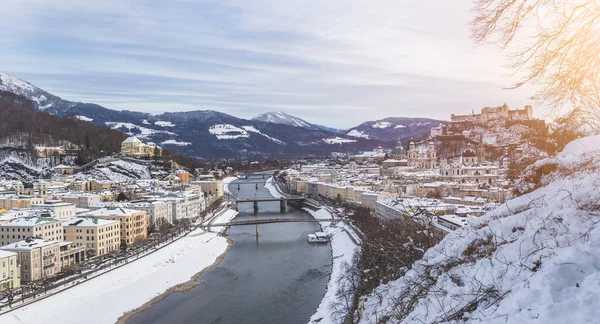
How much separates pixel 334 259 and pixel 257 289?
527cm

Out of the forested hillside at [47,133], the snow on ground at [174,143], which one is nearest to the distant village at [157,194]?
the forested hillside at [47,133]

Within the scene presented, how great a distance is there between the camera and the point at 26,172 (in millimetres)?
57625

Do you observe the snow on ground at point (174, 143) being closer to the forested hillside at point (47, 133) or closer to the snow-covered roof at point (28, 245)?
the forested hillside at point (47, 133)

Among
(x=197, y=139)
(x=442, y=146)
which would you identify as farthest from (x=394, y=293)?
(x=197, y=139)

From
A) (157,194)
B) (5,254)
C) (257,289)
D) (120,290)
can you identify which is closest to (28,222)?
(5,254)

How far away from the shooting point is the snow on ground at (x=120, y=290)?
13.9m

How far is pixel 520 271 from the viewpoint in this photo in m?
2.92

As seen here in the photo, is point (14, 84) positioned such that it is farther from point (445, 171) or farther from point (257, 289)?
point (257, 289)

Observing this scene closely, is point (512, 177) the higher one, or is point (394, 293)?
point (512, 177)

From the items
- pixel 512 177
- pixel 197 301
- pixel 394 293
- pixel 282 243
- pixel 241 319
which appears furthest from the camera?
pixel 282 243

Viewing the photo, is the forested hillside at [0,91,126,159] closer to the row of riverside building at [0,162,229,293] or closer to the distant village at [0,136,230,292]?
the distant village at [0,136,230,292]

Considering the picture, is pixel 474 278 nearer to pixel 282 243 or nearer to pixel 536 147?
pixel 536 147

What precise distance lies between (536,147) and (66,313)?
42.1 ft

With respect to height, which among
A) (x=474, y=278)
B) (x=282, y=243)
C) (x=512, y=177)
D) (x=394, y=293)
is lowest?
(x=282, y=243)
